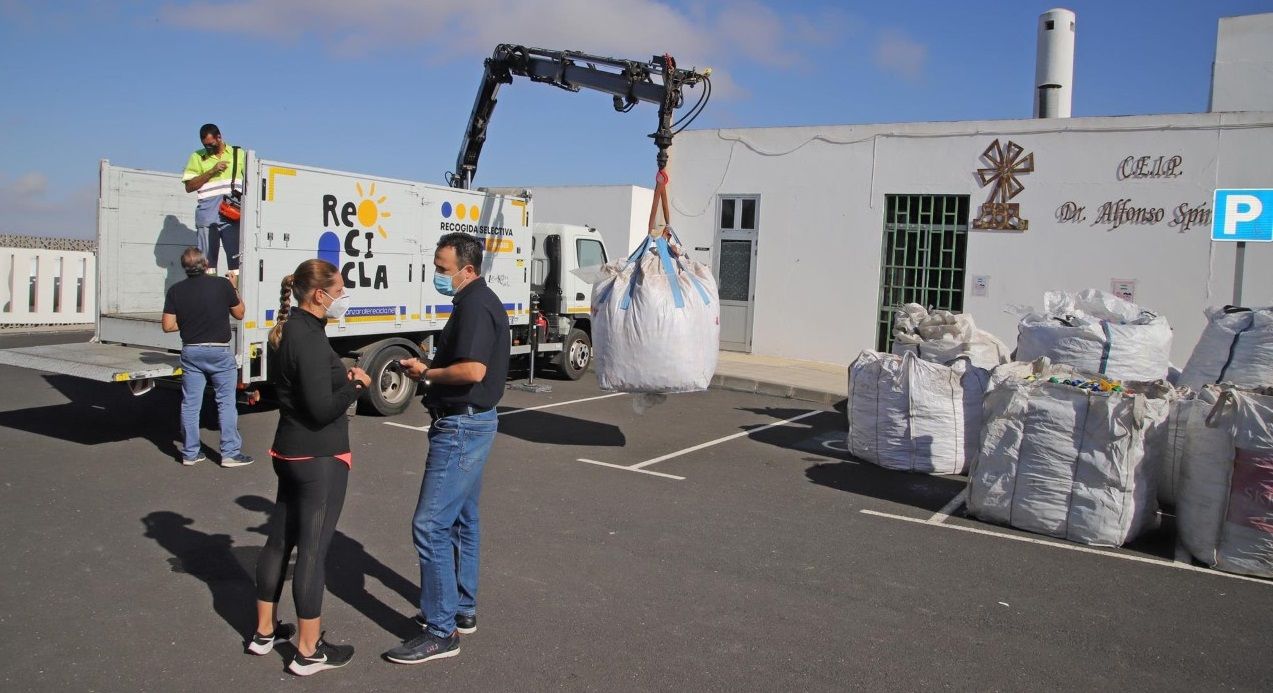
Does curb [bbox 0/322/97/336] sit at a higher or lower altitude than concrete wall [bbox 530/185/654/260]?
lower

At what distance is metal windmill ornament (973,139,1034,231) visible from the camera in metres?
15.0

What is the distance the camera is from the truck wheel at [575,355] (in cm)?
1397

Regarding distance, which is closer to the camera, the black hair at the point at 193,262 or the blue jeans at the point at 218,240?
the black hair at the point at 193,262

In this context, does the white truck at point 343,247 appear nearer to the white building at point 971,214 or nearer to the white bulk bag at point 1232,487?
the white bulk bag at point 1232,487

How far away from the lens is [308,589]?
4035mm

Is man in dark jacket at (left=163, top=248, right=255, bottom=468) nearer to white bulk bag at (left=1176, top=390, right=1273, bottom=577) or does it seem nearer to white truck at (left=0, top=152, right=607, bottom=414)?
white truck at (left=0, top=152, right=607, bottom=414)

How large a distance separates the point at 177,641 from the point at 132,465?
3.95 meters

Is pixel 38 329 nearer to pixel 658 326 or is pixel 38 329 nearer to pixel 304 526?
pixel 658 326

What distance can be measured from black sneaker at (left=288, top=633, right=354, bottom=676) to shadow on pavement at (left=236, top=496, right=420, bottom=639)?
361 mm

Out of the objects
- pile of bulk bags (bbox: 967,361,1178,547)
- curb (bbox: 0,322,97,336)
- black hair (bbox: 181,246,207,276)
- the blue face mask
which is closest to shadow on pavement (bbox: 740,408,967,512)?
pile of bulk bags (bbox: 967,361,1178,547)

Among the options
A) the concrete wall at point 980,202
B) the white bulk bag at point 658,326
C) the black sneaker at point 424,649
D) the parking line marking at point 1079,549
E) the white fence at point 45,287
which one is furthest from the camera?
the white fence at point 45,287

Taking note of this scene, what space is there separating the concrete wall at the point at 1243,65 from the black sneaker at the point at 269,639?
16751mm

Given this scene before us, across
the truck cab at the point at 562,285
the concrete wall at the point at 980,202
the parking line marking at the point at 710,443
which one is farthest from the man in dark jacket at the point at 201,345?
the concrete wall at the point at 980,202

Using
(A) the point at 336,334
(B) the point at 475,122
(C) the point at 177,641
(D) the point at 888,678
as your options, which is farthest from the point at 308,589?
(B) the point at 475,122
